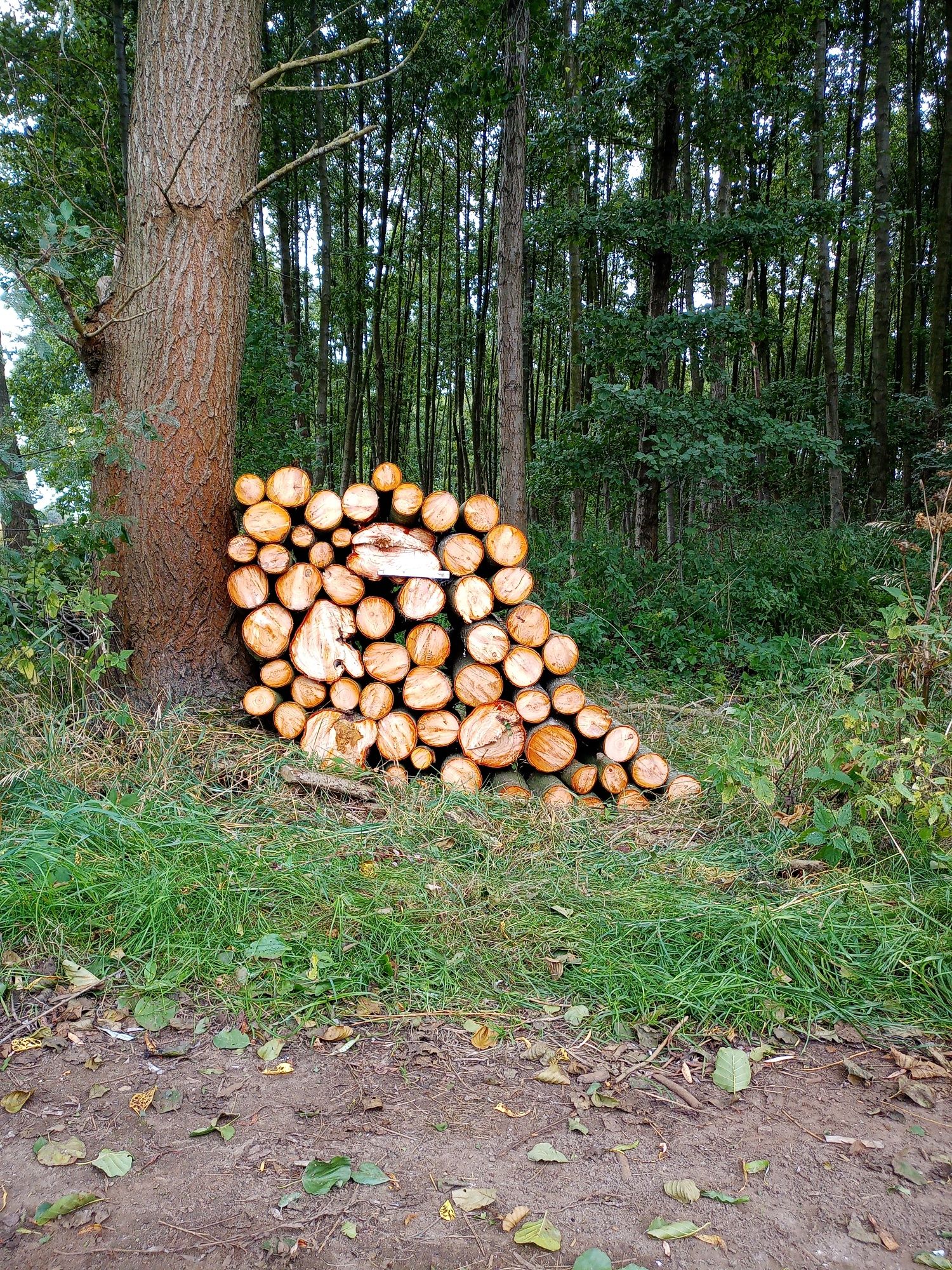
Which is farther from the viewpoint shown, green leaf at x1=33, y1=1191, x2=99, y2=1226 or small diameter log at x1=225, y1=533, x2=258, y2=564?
small diameter log at x1=225, y1=533, x2=258, y2=564

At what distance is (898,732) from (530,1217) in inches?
101

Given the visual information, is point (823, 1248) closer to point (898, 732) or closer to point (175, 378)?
point (898, 732)

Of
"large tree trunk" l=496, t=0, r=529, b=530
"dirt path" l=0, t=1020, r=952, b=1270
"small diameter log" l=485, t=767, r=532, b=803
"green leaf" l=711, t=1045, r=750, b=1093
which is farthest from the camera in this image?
"large tree trunk" l=496, t=0, r=529, b=530

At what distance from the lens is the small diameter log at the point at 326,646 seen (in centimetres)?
387

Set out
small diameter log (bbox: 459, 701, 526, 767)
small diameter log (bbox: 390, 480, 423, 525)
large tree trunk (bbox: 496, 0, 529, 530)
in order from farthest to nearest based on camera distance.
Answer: large tree trunk (bbox: 496, 0, 529, 530) < small diameter log (bbox: 390, 480, 423, 525) < small diameter log (bbox: 459, 701, 526, 767)

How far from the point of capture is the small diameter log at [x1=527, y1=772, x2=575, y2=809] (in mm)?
3691

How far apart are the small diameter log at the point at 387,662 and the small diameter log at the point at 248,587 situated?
0.63 metres

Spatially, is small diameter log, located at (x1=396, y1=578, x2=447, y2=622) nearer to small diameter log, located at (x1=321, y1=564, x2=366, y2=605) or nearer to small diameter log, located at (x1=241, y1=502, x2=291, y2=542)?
small diameter log, located at (x1=321, y1=564, x2=366, y2=605)

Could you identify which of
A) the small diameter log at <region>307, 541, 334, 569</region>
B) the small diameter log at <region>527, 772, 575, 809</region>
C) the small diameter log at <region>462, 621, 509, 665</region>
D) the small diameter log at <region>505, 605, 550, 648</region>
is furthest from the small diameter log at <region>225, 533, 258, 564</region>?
the small diameter log at <region>527, 772, 575, 809</region>

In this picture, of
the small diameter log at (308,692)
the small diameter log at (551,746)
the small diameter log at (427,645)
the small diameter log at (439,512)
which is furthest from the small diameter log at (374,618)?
the small diameter log at (551,746)

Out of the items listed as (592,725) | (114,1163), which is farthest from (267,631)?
(114,1163)

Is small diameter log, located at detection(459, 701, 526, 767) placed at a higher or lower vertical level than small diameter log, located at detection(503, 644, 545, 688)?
lower

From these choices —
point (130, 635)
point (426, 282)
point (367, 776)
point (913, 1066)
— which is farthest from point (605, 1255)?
point (426, 282)

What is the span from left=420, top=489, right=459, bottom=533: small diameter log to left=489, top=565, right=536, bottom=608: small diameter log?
0.38m
